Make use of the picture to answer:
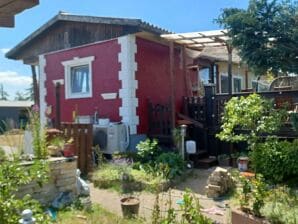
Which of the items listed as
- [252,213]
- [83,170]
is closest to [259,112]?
[252,213]

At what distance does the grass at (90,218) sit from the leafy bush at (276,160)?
272cm

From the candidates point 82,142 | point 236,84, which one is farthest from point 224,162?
point 236,84

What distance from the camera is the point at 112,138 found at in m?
8.98

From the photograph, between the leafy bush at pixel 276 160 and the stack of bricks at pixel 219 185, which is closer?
the leafy bush at pixel 276 160

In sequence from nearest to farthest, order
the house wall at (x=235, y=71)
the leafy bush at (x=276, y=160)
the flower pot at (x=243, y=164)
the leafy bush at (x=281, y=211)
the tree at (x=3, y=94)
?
1. the leafy bush at (x=281, y=211)
2. the leafy bush at (x=276, y=160)
3. the flower pot at (x=243, y=164)
4. the house wall at (x=235, y=71)
5. the tree at (x=3, y=94)

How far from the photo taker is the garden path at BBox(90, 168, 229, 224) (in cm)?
507

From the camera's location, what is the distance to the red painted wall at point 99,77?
378 inches

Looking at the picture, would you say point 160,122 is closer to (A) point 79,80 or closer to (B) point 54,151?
(A) point 79,80

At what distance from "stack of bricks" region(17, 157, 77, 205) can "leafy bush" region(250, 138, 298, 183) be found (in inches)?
130

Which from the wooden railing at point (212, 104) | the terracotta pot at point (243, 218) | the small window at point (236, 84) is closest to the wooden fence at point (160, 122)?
the wooden railing at point (212, 104)

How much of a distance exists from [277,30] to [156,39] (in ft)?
14.9

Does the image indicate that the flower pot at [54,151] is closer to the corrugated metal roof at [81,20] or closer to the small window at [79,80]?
the corrugated metal roof at [81,20]

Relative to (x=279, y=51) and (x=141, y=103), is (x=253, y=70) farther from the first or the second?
(x=141, y=103)

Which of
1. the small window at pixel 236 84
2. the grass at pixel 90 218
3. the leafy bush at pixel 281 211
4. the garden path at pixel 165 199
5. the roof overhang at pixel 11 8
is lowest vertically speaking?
the garden path at pixel 165 199
